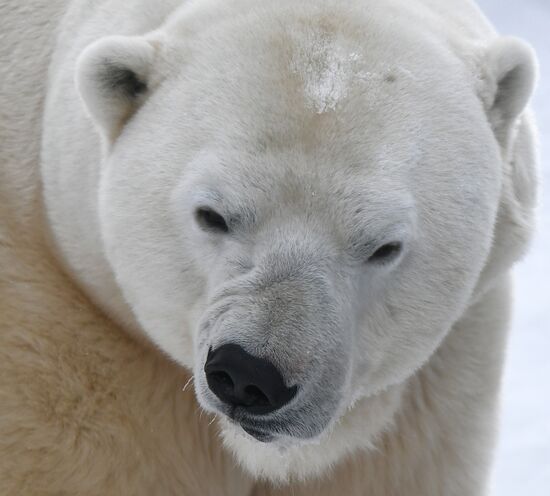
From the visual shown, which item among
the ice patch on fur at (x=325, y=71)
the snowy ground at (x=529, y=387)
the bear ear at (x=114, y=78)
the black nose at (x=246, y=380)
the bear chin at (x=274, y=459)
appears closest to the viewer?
the black nose at (x=246, y=380)

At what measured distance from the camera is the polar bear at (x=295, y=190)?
1.91 meters

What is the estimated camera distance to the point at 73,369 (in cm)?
250

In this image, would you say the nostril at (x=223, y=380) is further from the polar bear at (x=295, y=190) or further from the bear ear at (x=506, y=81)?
the bear ear at (x=506, y=81)

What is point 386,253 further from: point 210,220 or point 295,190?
point 210,220

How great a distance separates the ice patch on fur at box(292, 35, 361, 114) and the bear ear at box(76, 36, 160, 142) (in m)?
Result: 0.33

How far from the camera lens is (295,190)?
1.92m

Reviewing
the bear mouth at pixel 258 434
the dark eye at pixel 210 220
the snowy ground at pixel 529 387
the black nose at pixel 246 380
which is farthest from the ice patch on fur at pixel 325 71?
the snowy ground at pixel 529 387

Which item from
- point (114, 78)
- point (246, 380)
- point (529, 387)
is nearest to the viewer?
point (246, 380)

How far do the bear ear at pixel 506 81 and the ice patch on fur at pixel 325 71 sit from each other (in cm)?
32

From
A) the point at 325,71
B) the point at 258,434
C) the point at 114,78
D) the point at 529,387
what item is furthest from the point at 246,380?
the point at 529,387

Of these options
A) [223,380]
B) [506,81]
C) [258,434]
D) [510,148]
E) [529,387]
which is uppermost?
[506,81]

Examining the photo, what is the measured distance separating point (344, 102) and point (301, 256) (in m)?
0.29

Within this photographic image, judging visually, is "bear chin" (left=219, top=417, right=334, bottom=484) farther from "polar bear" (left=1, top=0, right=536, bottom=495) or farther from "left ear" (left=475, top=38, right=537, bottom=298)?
"left ear" (left=475, top=38, right=537, bottom=298)

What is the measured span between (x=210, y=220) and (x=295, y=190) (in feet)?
0.59
